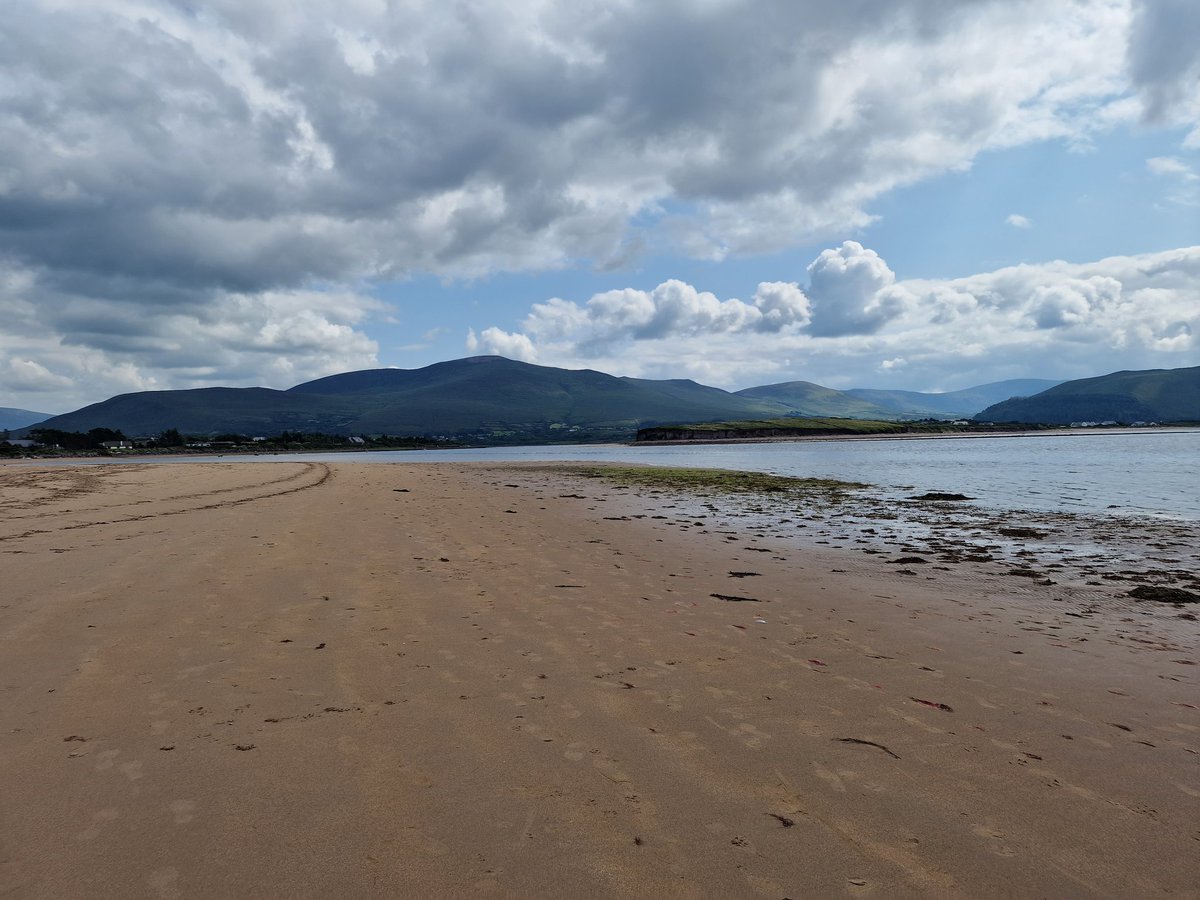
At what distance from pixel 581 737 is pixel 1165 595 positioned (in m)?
12.0

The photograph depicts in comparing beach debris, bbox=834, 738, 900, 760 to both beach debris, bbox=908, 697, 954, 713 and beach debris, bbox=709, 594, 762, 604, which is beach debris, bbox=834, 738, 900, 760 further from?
beach debris, bbox=709, 594, 762, 604

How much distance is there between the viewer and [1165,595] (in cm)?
1104

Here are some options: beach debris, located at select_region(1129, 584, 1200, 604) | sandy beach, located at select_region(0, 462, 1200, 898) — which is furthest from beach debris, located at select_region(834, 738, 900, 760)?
beach debris, located at select_region(1129, 584, 1200, 604)

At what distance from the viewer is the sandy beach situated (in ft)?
12.2

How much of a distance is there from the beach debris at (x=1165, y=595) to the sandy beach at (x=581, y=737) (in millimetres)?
383

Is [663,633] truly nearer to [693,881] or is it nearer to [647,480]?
[693,881]

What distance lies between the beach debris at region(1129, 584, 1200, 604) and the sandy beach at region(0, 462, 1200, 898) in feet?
1.26

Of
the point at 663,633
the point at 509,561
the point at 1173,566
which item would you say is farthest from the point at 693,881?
the point at 1173,566

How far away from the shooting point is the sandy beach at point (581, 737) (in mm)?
3705

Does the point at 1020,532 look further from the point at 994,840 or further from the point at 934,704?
the point at 994,840

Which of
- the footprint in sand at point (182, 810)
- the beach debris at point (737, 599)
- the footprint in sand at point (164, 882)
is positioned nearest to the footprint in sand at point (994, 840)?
the footprint in sand at point (164, 882)

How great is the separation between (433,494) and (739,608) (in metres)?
23.5

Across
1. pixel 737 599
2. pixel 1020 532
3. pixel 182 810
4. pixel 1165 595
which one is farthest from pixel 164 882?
pixel 1020 532

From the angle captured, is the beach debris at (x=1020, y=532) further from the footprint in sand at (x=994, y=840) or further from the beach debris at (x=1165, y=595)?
the footprint in sand at (x=994, y=840)
